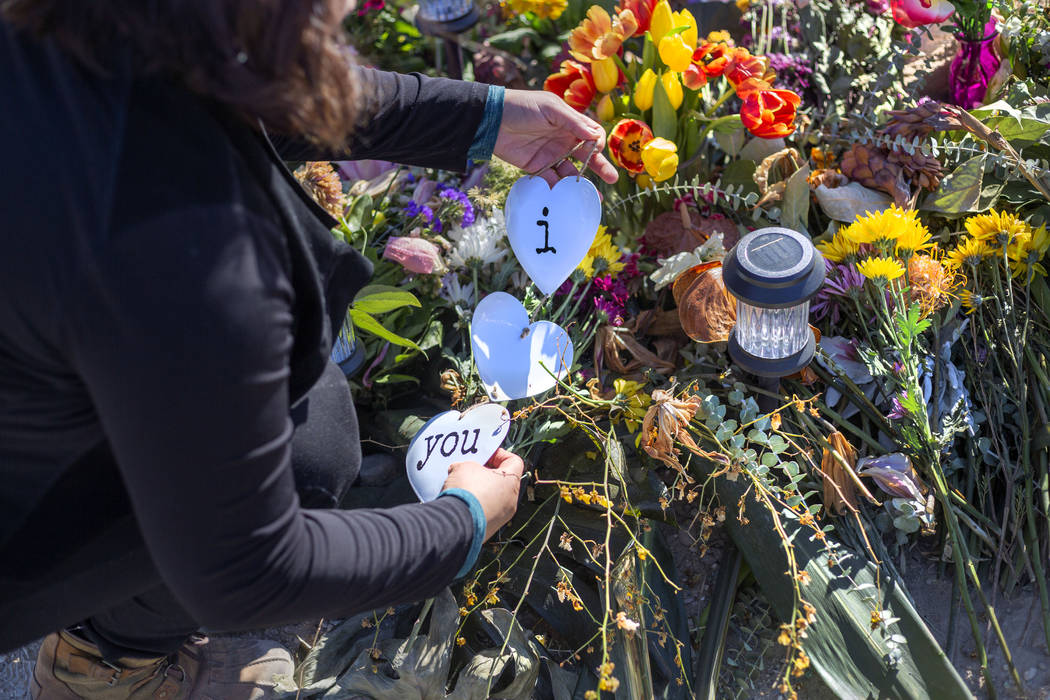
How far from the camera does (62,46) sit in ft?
1.97

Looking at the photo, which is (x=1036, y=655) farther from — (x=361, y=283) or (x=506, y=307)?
(x=361, y=283)

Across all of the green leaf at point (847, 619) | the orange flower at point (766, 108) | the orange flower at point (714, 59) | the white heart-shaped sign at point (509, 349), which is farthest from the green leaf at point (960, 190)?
the white heart-shaped sign at point (509, 349)

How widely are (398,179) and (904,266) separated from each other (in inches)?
40.8

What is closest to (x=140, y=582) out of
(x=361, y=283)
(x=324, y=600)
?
(x=324, y=600)

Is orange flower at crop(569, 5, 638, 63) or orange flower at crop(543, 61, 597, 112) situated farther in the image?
orange flower at crop(543, 61, 597, 112)

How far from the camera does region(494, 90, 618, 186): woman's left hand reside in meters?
1.28

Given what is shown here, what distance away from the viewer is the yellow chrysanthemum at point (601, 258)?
5.18 feet

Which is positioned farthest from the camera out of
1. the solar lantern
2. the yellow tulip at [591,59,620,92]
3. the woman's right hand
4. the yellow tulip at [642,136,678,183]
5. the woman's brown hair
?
the yellow tulip at [591,59,620,92]

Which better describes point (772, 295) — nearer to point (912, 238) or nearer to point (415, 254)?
point (912, 238)

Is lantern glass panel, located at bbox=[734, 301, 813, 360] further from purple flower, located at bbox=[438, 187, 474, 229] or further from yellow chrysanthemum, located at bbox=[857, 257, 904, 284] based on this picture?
purple flower, located at bbox=[438, 187, 474, 229]

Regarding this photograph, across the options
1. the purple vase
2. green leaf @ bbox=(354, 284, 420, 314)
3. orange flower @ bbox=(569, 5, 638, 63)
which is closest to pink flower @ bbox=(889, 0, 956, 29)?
the purple vase

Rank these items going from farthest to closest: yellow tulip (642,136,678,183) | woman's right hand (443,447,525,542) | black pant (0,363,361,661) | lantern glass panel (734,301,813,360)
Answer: yellow tulip (642,136,678,183) < lantern glass panel (734,301,813,360) < woman's right hand (443,447,525,542) < black pant (0,363,361,661)

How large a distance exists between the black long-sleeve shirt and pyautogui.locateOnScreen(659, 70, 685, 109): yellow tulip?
1.06 m

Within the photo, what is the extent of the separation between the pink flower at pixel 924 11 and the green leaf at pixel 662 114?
0.50 m
